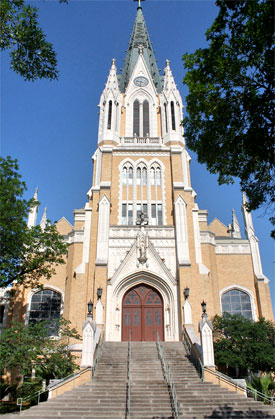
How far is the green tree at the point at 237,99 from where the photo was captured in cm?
898

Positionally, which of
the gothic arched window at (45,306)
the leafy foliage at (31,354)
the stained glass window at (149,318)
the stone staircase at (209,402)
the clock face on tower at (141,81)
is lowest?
the stone staircase at (209,402)

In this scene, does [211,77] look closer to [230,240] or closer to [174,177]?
[174,177]

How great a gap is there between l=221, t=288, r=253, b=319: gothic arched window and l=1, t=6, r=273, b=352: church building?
0.21ft

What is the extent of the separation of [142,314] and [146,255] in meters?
3.52

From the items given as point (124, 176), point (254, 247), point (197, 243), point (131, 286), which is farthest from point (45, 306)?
point (254, 247)

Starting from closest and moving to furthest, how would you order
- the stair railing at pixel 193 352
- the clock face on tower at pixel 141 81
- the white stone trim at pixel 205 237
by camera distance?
the stair railing at pixel 193 352, the white stone trim at pixel 205 237, the clock face on tower at pixel 141 81

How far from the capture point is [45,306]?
74.3 feet

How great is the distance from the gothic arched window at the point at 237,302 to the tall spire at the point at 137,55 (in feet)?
66.7

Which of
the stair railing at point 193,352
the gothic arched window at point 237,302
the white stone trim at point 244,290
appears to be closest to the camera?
the stair railing at point 193,352

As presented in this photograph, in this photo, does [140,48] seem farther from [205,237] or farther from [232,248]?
[232,248]

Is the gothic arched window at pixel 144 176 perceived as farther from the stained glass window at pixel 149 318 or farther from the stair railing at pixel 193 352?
the stair railing at pixel 193 352

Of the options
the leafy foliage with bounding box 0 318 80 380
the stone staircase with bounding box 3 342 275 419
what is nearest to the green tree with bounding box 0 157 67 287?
the leafy foliage with bounding box 0 318 80 380

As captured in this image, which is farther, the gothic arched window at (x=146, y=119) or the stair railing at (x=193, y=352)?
the gothic arched window at (x=146, y=119)

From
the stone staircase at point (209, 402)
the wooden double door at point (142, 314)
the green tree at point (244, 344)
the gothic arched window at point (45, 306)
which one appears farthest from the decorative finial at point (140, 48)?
the stone staircase at point (209, 402)
